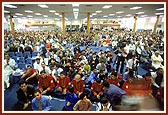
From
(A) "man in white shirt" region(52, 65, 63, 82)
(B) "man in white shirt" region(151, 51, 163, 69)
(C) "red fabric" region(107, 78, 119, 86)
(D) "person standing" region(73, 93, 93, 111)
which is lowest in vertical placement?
(D) "person standing" region(73, 93, 93, 111)

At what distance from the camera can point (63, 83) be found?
498cm

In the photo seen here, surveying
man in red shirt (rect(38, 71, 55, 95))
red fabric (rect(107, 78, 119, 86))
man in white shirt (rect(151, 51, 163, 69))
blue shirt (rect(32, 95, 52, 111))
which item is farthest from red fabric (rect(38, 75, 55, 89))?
man in white shirt (rect(151, 51, 163, 69))

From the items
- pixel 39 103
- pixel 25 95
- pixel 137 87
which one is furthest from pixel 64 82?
pixel 137 87

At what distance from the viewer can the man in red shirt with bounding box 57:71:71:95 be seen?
194 inches

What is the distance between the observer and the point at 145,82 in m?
4.76

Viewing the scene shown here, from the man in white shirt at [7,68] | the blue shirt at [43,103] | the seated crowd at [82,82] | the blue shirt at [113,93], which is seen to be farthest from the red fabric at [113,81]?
the man in white shirt at [7,68]

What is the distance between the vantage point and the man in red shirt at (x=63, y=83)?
493 centimetres

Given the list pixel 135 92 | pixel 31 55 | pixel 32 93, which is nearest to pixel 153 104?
pixel 135 92

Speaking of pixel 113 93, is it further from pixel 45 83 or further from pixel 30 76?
pixel 30 76

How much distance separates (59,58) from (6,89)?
6.68ft

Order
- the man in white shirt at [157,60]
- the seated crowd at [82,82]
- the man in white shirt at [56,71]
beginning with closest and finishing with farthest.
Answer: the seated crowd at [82,82], the man in white shirt at [56,71], the man in white shirt at [157,60]

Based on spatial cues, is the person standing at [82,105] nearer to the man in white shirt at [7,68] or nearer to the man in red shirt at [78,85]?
the man in red shirt at [78,85]

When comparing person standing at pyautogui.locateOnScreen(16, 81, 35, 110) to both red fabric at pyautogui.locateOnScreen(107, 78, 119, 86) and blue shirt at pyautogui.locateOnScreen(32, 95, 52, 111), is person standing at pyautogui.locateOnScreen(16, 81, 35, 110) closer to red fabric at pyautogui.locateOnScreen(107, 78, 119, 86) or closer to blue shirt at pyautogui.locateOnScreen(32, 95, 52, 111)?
blue shirt at pyautogui.locateOnScreen(32, 95, 52, 111)

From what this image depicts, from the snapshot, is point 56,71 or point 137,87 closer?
point 137,87
